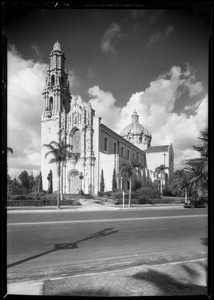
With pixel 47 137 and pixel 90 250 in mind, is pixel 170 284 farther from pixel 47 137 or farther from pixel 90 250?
pixel 47 137

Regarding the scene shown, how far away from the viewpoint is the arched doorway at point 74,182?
46.0 meters

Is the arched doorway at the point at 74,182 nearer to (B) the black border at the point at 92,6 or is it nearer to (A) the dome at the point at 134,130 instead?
(A) the dome at the point at 134,130

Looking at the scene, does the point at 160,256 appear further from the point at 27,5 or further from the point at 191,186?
the point at 27,5

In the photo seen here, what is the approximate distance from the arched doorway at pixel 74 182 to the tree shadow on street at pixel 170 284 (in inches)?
1652

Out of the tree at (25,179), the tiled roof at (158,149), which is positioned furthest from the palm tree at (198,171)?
the tiled roof at (158,149)

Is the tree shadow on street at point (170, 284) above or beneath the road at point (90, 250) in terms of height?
above

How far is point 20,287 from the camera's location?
146 inches

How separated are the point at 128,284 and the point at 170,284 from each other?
0.81 m

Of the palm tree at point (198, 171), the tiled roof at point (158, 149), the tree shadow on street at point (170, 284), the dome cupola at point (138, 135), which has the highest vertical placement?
the dome cupola at point (138, 135)

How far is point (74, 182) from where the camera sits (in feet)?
153

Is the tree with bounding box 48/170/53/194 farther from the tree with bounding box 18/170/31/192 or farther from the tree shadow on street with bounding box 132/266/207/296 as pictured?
the tree shadow on street with bounding box 132/266/207/296

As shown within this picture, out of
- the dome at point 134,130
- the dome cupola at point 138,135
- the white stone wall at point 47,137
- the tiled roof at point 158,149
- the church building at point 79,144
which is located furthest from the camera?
the dome at point 134,130

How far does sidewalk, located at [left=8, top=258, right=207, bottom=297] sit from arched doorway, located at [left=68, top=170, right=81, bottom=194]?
41.9 metres
